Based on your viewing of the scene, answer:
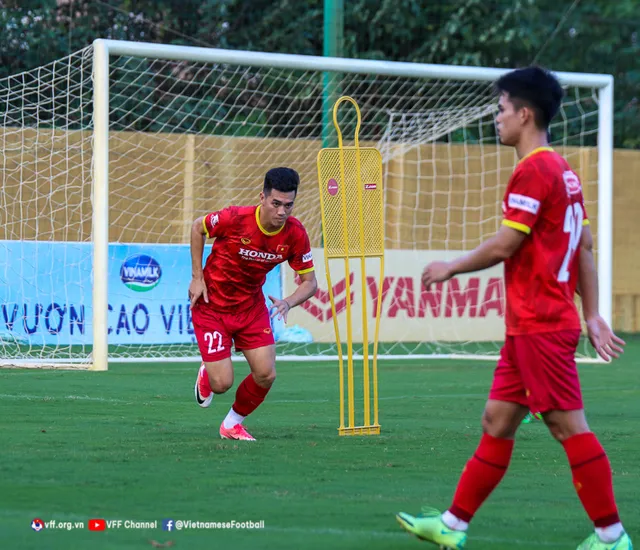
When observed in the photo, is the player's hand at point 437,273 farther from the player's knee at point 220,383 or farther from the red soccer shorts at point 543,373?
the player's knee at point 220,383

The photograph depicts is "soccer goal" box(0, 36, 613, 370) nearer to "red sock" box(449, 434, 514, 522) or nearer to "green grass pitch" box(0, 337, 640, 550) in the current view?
"green grass pitch" box(0, 337, 640, 550)

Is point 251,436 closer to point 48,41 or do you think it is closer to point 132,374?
point 132,374

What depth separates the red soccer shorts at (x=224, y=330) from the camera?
771 cm

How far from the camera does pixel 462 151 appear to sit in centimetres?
1923

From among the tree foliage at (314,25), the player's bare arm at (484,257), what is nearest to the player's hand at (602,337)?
the player's bare arm at (484,257)

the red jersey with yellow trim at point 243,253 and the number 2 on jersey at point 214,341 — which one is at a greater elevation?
the red jersey with yellow trim at point 243,253

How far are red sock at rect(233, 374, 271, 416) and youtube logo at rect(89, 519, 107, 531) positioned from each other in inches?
114

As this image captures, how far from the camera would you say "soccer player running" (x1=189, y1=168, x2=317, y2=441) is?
762 centimetres

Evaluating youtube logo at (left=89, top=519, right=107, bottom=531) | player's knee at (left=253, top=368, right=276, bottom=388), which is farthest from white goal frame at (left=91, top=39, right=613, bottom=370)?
youtube logo at (left=89, top=519, right=107, bottom=531)

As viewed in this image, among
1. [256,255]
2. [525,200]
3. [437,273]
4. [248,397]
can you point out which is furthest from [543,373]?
[256,255]

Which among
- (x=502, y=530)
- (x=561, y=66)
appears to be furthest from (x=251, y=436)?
(x=561, y=66)

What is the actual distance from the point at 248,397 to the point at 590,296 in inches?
121

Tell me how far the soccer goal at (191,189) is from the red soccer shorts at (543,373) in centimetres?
800

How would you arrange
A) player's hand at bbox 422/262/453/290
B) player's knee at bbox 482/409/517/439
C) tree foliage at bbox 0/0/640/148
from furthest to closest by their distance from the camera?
tree foliage at bbox 0/0/640/148 < player's knee at bbox 482/409/517/439 < player's hand at bbox 422/262/453/290
